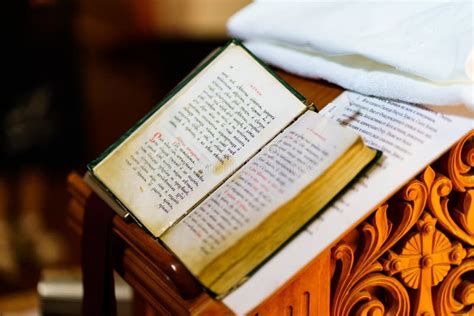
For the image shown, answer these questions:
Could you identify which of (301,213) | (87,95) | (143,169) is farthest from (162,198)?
(87,95)

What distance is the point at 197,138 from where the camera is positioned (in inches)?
31.6

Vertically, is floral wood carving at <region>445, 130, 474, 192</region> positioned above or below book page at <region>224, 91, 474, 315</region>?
below

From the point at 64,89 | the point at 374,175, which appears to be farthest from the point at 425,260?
the point at 64,89

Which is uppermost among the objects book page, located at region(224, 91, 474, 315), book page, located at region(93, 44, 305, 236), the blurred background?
the blurred background

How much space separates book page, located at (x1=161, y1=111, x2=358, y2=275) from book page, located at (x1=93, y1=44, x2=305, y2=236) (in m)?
0.02

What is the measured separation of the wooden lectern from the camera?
73cm

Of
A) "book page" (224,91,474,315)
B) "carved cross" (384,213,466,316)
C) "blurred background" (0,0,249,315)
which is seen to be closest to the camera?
"book page" (224,91,474,315)

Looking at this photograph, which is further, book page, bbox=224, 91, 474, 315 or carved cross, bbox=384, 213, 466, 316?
carved cross, bbox=384, 213, 466, 316

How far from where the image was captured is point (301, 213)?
0.69 meters

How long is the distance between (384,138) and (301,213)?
13 centimetres

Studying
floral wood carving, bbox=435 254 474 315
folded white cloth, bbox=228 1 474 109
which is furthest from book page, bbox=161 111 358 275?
floral wood carving, bbox=435 254 474 315

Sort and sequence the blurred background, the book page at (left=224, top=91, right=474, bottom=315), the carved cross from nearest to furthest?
the book page at (left=224, top=91, right=474, bottom=315) → the carved cross → the blurred background

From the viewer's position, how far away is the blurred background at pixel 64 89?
2479mm

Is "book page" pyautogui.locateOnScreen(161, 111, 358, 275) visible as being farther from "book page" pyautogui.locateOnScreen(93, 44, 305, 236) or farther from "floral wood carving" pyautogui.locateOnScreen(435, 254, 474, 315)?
"floral wood carving" pyautogui.locateOnScreen(435, 254, 474, 315)
